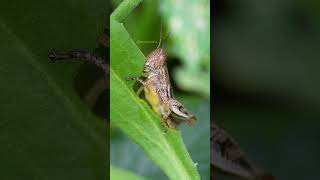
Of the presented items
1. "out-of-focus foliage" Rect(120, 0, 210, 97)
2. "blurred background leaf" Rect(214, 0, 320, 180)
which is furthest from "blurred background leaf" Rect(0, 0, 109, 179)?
"blurred background leaf" Rect(214, 0, 320, 180)

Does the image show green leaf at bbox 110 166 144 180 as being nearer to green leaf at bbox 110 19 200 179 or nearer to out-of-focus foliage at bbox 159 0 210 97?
green leaf at bbox 110 19 200 179

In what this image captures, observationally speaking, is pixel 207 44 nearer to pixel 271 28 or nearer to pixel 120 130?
pixel 271 28

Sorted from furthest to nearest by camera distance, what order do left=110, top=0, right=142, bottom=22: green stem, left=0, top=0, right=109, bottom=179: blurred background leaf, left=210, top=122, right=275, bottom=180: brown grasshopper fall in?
1. left=210, top=122, right=275, bottom=180: brown grasshopper
2. left=110, top=0, right=142, bottom=22: green stem
3. left=0, top=0, right=109, bottom=179: blurred background leaf

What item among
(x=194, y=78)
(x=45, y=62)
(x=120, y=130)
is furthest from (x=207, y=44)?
(x=45, y=62)

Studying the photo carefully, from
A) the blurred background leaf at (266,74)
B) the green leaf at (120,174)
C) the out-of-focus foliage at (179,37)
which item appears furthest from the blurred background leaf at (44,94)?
the blurred background leaf at (266,74)

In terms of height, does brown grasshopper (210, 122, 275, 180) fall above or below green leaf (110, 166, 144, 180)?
above

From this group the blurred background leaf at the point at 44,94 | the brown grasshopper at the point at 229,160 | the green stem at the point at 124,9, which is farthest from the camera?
the brown grasshopper at the point at 229,160

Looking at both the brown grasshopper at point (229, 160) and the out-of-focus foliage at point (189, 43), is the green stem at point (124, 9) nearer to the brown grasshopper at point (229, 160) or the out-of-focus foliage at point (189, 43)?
the out-of-focus foliage at point (189, 43)
